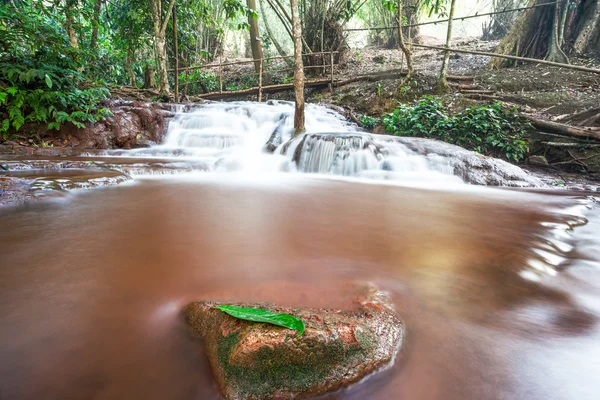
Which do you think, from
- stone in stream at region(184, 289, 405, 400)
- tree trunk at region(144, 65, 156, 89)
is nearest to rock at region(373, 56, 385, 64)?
tree trunk at region(144, 65, 156, 89)

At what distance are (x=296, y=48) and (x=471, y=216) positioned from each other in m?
4.57

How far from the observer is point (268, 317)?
938 millimetres

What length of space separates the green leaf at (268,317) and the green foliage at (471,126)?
673 centimetres

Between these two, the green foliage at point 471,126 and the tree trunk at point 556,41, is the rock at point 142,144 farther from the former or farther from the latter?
the tree trunk at point 556,41

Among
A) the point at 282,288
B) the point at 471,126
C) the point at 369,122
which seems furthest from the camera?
the point at 369,122

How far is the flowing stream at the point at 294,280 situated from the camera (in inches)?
35.2

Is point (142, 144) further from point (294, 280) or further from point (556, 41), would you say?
point (556, 41)

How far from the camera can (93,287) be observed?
1280 mm

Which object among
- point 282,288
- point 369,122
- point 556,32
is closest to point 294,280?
→ point 282,288

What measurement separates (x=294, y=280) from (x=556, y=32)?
12027 millimetres

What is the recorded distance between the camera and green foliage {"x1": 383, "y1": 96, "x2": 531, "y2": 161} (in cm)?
614

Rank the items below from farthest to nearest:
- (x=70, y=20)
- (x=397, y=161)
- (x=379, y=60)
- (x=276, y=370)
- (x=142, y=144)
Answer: (x=379, y=60) < (x=70, y=20) < (x=142, y=144) < (x=397, y=161) < (x=276, y=370)

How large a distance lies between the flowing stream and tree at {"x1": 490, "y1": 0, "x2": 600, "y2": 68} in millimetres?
8610

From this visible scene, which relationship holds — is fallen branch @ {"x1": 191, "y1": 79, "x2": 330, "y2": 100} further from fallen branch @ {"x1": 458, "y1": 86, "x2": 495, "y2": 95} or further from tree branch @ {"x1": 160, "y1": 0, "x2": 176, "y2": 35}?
fallen branch @ {"x1": 458, "y1": 86, "x2": 495, "y2": 95}
